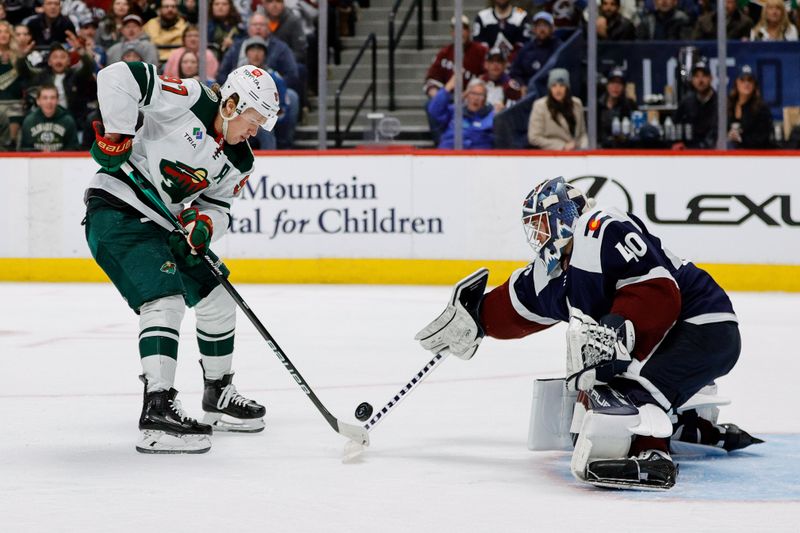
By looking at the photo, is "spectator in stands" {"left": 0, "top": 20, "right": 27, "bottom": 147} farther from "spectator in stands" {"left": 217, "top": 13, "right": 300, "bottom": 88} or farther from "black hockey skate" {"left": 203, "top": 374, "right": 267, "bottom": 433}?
"black hockey skate" {"left": 203, "top": 374, "right": 267, "bottom": 433}

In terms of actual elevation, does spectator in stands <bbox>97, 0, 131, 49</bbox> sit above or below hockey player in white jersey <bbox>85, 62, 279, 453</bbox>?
above

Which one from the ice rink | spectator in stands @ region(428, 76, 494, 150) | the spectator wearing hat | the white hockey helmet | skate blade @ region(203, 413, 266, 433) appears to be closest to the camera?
the ice rink

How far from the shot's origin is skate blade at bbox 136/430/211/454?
344cm

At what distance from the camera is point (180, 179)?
371cm

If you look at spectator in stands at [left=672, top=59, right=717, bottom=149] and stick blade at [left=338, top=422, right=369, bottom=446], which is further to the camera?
spectator in stands at [left=672, top=59, right=717, bottom=149]

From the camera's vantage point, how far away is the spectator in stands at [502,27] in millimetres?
8414

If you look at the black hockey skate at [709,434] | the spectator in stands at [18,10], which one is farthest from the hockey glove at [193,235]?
the spectator in stands at [18,10]

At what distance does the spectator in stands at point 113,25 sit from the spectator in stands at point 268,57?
34.1 inches

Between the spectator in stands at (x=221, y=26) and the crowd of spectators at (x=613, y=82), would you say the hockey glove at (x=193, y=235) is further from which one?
the spectator in stands at (x=221, y=26)

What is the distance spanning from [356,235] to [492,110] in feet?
3.88

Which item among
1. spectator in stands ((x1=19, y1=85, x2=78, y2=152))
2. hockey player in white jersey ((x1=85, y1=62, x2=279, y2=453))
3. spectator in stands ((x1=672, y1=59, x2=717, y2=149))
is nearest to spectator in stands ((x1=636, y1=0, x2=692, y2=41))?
spectator in stands ((x1=672, y1=59, x2=717, y2=149))

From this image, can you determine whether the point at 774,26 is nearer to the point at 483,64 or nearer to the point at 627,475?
the point at 483,64

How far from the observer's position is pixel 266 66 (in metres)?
8.39

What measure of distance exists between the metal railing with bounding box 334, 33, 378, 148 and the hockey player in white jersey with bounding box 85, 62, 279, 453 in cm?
458
